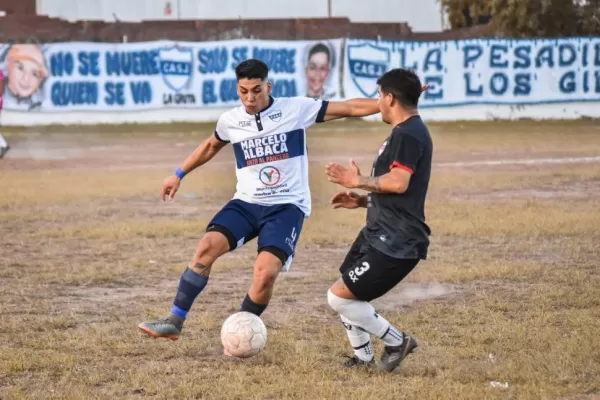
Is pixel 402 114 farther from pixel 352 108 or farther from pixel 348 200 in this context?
pixel 352 108

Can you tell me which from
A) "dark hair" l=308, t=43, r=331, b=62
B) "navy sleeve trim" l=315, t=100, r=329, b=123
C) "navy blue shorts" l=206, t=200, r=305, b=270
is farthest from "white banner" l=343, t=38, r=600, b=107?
"navy blue shorts" l=206, t=200, r=305, b=270

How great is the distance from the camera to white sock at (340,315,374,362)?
22.2 ft

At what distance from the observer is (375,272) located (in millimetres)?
6520

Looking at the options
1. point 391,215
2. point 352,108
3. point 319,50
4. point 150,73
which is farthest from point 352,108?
point 319,50

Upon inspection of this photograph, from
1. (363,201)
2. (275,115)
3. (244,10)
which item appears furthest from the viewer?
(244,10)

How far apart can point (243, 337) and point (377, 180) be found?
4.57ft

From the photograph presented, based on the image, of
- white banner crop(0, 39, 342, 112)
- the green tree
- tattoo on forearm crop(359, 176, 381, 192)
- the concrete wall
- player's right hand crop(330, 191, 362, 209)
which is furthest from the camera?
the concrete wall

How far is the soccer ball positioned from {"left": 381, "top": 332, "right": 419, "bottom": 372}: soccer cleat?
83 centimetres

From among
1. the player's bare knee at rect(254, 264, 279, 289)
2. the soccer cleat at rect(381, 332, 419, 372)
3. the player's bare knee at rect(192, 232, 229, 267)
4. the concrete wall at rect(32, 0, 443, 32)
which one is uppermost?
the concrete wall at rect(32, 0, 443, 32)

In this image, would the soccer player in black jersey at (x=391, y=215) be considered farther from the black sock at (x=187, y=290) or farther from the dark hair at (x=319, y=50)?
the dark hair at (x=319, y=50)

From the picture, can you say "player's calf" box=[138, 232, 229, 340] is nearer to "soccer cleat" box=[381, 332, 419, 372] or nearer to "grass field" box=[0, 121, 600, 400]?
"grass field" box=[0, 121, 600, 400]

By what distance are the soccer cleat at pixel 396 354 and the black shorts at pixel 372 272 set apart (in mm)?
351

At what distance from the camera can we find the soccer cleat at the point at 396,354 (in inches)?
262

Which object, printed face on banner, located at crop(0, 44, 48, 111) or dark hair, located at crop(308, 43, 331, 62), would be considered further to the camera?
dark hair, located at crop(308, 43, 331, 62)
